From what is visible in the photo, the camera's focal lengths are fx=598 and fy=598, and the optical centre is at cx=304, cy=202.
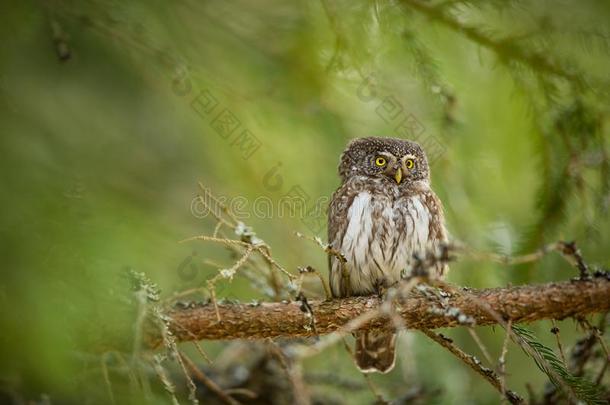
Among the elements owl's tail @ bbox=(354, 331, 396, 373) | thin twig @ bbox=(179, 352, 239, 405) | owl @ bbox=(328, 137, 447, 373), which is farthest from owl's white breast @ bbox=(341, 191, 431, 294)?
thin twig @ bbox=(179, 352, 239, 405)

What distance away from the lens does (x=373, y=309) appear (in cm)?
280

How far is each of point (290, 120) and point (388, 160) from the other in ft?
2.78

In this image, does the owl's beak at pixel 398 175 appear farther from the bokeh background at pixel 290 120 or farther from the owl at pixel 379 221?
the bokeh background at pixel 290 120

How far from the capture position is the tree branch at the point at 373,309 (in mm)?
2361

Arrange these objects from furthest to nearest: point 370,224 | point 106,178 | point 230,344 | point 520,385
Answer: point 520,385 → point 230,344 → point 370,224 → point 106,178

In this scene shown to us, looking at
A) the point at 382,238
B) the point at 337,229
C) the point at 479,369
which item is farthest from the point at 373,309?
the point at 337,229

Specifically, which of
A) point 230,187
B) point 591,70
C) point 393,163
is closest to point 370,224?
point 393,163

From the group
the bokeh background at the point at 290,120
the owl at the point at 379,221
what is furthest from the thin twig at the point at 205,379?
the owl at the point at 379,221

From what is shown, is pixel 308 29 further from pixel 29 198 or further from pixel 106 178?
pixel 29 198

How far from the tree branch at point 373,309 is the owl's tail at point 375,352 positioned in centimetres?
82

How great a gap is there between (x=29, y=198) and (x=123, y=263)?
1.07 feet

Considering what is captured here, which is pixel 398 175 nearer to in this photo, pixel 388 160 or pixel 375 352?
pixel 388 160

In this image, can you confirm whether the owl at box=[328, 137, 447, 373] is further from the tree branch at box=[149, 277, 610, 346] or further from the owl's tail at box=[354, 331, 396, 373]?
the tree branch at box=[149, 277, 610, 346]

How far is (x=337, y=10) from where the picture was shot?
282 centimetres
